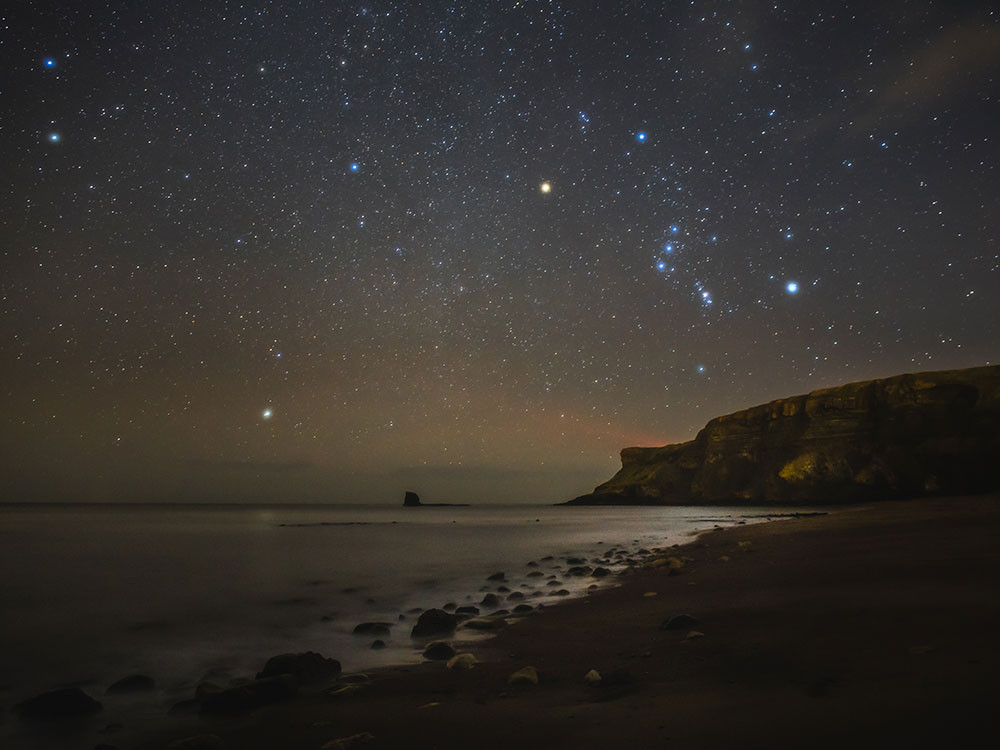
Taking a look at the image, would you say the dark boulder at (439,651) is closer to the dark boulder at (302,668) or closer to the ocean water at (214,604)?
the ocean water at (214,604)

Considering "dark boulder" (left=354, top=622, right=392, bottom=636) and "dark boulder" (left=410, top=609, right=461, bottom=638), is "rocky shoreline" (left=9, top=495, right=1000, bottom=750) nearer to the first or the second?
"dark boulder" (left=410, top=609, right=461, bottom=638)

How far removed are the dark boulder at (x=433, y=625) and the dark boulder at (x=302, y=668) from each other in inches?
71.1

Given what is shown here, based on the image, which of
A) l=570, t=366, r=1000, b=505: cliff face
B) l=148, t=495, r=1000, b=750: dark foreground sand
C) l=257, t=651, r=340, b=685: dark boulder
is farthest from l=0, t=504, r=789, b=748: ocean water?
l=570, t=366, r=1000, b=505: cliff face

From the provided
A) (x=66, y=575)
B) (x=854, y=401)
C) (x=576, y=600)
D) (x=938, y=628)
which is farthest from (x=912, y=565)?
(x=854, y=401)

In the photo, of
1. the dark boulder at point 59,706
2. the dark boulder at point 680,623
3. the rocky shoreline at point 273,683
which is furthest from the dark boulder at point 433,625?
the dark boulder at point 59,706

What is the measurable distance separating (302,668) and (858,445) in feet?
Answer: 252

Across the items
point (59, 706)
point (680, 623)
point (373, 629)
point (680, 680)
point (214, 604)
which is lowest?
point (214, 604)

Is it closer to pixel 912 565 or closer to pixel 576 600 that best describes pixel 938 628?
pixel 912 565

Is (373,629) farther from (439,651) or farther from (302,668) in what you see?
(302,668)

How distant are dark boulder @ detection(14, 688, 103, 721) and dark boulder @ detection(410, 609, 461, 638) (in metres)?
3.24

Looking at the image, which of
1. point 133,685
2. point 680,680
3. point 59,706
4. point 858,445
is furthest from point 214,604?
Answer: point 858,445

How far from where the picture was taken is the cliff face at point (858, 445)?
55406 mm

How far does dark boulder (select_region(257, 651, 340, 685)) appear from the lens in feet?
15.4

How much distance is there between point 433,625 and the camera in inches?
266
